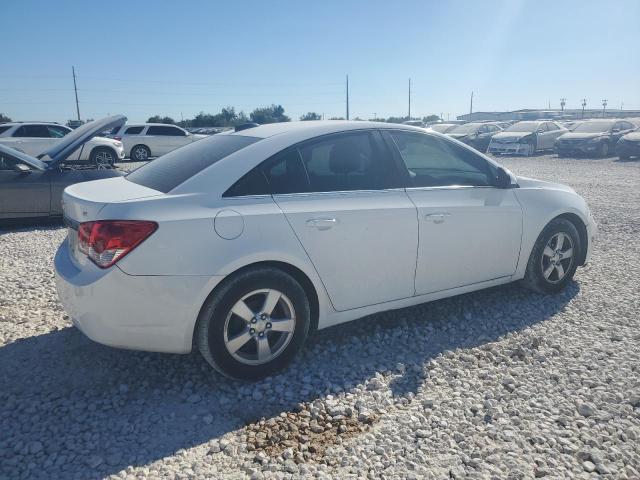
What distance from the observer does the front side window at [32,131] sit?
1661 centimetres

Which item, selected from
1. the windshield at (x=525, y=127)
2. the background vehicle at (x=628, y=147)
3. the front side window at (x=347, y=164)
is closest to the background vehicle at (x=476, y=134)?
the windshield at (x=525, y=127)

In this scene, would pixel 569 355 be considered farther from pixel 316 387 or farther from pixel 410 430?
pixel 316 387

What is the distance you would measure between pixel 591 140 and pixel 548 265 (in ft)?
64.4

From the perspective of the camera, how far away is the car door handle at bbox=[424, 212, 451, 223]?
3.78 metres

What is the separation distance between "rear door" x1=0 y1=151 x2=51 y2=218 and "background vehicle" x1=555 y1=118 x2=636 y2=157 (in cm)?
2038

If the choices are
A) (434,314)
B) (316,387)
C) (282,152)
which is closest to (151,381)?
(316,387)

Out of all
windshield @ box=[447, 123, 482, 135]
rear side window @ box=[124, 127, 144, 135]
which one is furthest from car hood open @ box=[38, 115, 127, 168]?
windshield @ box=[447, 123, 482, 135]

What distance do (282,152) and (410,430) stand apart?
Result: 6.11 ft

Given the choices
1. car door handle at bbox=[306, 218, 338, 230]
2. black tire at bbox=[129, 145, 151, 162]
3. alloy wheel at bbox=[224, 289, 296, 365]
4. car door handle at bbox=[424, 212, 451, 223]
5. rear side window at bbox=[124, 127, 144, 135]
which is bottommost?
alloy wheel at bbox=[224, 289, 296, 365]

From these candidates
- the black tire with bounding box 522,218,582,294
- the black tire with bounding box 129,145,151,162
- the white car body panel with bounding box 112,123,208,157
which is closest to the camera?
the black tire with bounding box 522,218,582,294

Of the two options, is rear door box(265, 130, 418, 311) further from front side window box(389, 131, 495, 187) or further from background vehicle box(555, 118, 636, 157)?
background vehicle box(555, 118, 636, 157)

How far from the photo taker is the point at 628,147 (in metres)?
19.8

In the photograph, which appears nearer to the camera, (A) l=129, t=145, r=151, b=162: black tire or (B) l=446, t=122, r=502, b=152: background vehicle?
(A) l=129, t=145, r=151, b=162: black tire

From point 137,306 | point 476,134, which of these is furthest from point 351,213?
point 476,134
